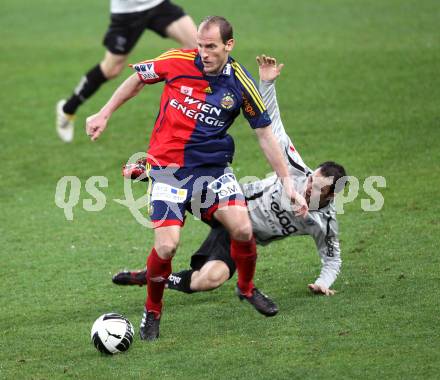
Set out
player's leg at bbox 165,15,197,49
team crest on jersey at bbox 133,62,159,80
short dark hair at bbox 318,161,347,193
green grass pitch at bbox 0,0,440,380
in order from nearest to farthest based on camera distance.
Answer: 1. green grass pitch at bbox 0,0,440,380
2. team crest on jersey at bbox 133,62,159,80
3. short dark hair at bbox 318,161,347,193
4. player's leg at bbox 165,15,197,49

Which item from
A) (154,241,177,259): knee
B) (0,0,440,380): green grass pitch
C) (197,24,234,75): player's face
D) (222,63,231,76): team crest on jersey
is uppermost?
(197,24,234,75): player's face

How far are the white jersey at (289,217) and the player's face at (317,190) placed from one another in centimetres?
10

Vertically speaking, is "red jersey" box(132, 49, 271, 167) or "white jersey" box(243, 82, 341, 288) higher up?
"red jersey" box(132, 49, 271, 167)

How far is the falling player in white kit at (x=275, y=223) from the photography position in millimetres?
7426

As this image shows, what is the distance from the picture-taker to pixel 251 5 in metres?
20.8

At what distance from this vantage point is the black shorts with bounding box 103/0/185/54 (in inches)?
481

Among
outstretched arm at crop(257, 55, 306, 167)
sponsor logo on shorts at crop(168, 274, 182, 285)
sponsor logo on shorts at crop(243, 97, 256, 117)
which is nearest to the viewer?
sponsor logo on shorts at crop(243, 97, 256, 117)

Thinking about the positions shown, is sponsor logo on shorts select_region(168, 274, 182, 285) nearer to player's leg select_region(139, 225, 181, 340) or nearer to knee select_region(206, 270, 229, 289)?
knee select_region(206, 270, 229, 289)

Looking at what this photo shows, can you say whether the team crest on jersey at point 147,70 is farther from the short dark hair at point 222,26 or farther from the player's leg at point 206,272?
the player's leg at point 206,272

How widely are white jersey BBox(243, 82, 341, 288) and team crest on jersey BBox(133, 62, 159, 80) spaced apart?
42.1 inches

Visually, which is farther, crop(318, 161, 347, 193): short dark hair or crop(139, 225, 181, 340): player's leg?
crop(318, 161, 347, 193): short dark hair

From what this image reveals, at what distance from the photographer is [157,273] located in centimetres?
680

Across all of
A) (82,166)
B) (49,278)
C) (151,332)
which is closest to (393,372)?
(151,332)

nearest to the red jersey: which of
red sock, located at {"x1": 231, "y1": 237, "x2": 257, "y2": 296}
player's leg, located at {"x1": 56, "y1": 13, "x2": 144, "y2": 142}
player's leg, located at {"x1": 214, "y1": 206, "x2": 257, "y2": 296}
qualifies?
player's leg, located at {"x1": 214, "y1": 206, "x2": 257, "y2": 296}
